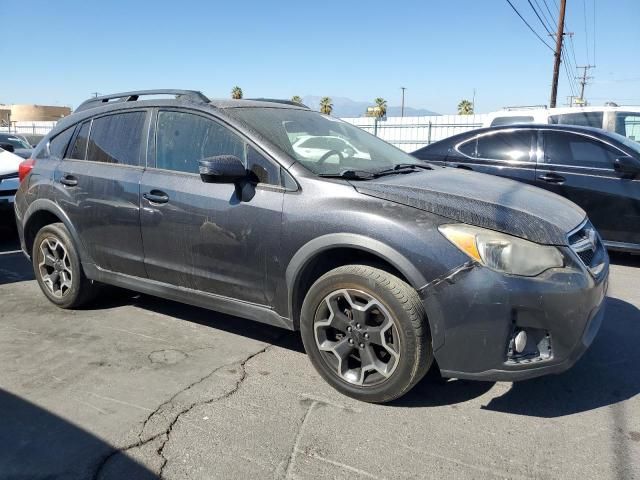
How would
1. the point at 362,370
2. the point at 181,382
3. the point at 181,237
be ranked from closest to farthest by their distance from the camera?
1. the point at 362,370
2. the point at 181,382
3. the point at 181,237

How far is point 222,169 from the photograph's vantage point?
324 centimetres

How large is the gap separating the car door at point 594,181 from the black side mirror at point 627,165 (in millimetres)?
64

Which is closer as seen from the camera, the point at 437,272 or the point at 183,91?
the point at 437,272

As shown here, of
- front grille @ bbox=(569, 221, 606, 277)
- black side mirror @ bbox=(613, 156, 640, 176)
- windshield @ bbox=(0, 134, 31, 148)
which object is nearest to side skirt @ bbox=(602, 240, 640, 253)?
black side mirror @ bbox=(613, 156, 640, 176)

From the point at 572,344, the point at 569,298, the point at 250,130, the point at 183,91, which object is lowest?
the point at 572,344

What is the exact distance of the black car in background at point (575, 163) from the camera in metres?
5.79

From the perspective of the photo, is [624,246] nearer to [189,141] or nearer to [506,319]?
[506,319]

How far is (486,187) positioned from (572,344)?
3.63ft

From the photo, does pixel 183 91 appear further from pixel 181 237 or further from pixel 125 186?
pixel 181 237

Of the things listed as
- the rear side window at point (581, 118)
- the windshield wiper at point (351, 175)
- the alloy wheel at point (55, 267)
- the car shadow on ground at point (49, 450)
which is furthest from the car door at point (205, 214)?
the rear side window at point (581, 118)

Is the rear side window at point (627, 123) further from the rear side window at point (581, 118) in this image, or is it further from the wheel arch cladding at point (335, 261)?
the wheel arch cladding at point (335, 261)

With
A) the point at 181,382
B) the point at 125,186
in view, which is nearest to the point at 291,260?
the point at 181,382

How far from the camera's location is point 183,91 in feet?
13.3

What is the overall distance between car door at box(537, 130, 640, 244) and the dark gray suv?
106 inches
